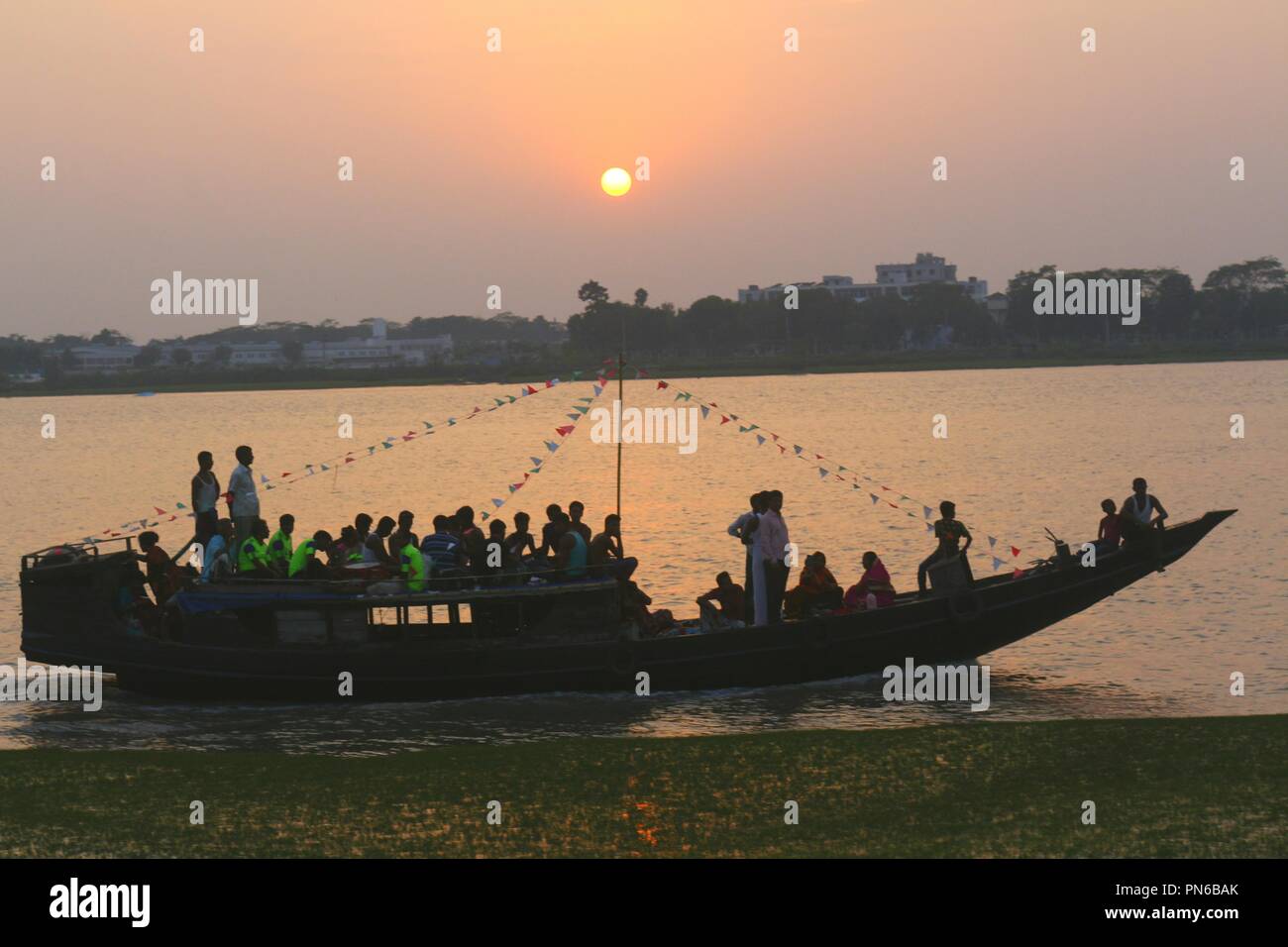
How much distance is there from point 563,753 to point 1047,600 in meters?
9.99

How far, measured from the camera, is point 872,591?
2280 cm

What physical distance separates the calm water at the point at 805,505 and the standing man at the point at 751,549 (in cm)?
124

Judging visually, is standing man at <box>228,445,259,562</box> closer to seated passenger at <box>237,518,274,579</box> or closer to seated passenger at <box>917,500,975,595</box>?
seated passenger at <box>237,518,274,579</box>

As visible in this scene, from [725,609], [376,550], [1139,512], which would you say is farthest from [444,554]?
[1139,512]

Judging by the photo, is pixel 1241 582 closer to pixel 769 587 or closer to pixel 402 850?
pixel 769 587

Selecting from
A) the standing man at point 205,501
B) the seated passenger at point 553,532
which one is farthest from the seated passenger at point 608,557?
the standing man at point 205,501

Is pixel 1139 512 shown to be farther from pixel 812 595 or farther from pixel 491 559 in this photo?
pixel 491 559

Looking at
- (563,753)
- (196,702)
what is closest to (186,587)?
(196,702)

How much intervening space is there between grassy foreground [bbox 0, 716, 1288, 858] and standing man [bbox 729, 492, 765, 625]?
4.44 metres

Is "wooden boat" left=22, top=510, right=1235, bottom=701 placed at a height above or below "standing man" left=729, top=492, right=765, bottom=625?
below

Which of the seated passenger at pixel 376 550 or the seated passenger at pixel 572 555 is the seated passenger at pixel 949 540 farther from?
the seated passenger at pixel 376 550

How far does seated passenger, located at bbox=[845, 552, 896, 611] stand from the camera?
22.7 m

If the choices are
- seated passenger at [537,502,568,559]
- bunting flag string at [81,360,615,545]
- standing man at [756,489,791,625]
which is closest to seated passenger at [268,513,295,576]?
bunting flag string at [81,360,615,545]

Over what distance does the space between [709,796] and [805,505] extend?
4233 centimetres
